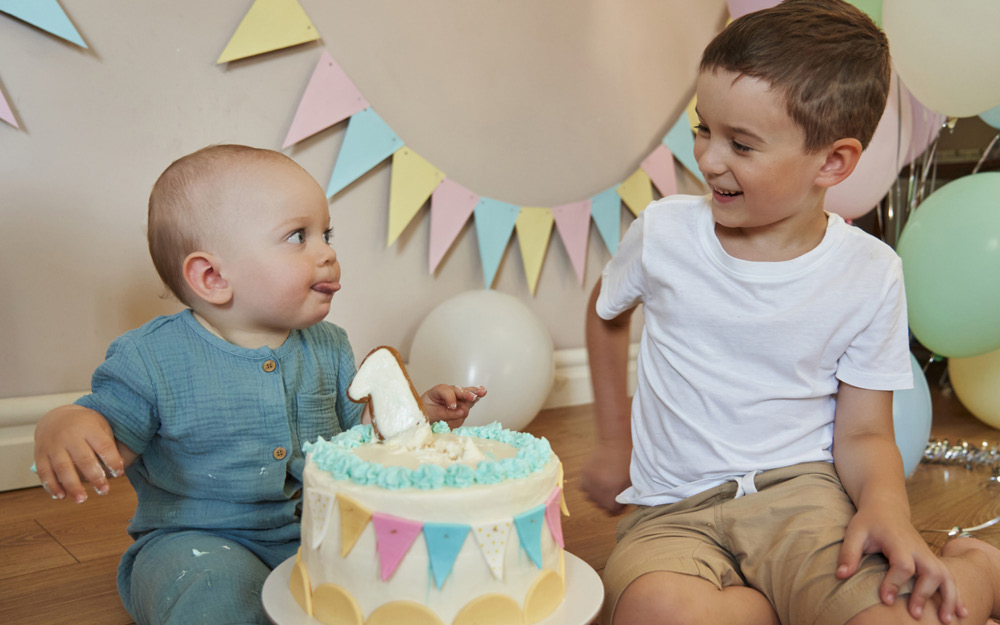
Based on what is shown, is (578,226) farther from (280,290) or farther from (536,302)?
(280,290)

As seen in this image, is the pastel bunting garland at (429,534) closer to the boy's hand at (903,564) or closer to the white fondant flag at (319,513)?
A: the white fondant flag at (319,513)

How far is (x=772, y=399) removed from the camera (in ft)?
3.83

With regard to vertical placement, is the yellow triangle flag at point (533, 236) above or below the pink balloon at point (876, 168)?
below

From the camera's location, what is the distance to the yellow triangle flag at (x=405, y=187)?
7.33ft

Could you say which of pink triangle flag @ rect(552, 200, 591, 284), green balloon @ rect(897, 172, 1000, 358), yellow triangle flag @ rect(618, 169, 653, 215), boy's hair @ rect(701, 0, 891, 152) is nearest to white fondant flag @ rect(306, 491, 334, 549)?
boy's hair @ rect(701, 0, 891, 152)

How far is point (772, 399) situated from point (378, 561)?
63cm

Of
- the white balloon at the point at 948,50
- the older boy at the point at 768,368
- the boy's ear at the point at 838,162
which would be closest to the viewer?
the older boy at the point at 768,368

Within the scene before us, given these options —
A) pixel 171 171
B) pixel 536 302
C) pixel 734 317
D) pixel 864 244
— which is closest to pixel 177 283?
pixel 171 171

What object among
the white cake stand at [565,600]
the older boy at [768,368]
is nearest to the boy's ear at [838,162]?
the older boy at [768,368]

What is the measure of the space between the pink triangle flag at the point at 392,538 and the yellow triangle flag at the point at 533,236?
5.84 ft

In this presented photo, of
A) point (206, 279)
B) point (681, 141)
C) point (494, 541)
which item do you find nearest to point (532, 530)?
point (494, 541)

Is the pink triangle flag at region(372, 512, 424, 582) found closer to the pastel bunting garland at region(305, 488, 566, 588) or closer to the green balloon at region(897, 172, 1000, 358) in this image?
the pastel bunting garland at region(305, 488, 566, 588)

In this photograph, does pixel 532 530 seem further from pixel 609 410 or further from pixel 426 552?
pixel 609 410

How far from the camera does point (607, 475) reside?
4.15ft
